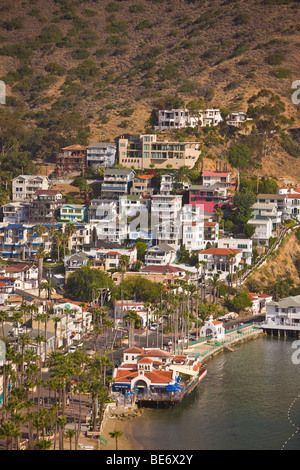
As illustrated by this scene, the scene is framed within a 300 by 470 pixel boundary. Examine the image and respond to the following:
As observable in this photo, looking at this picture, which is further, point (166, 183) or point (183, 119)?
point (183, 119)

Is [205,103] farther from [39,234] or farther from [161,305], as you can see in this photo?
[161,305]

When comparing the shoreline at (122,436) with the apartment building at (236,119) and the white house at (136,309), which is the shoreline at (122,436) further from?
the apartment building at (236,119)

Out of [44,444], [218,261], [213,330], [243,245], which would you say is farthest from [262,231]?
[44,444]

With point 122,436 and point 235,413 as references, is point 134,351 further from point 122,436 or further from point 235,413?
point 122,436

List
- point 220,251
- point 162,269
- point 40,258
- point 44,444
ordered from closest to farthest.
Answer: point 44,444 → point 40,258 → point 162,269 → point 220,251

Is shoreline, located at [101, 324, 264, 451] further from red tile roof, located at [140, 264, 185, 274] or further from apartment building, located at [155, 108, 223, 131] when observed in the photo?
apartment building, located at [155, 108, 223, 131]

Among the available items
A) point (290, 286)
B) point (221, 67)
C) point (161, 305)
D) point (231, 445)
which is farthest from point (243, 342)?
point (221, 67)
